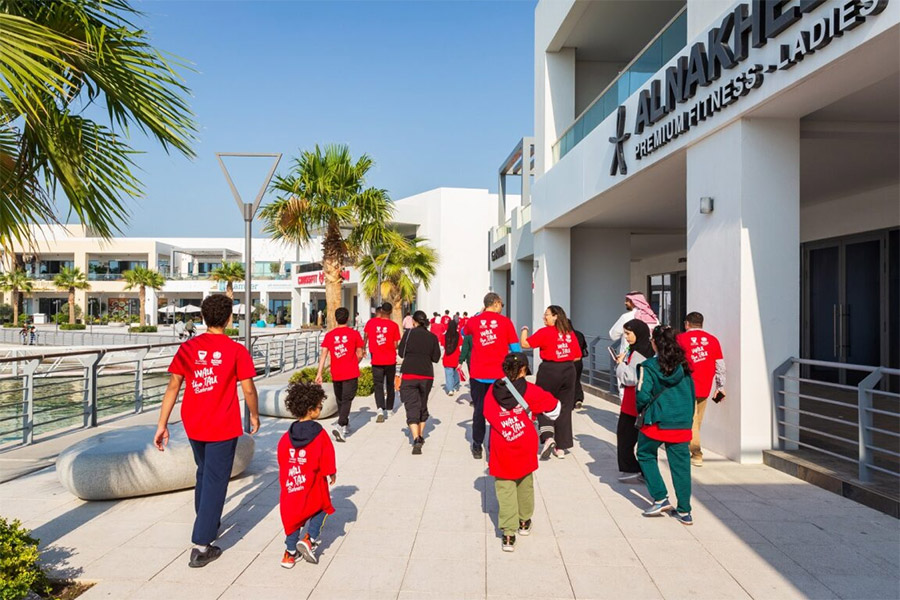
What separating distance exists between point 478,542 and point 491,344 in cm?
270

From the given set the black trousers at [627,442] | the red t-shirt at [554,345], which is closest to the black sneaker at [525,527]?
the black trousers at [627,442]

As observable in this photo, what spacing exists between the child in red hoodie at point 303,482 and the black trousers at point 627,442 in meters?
3.26

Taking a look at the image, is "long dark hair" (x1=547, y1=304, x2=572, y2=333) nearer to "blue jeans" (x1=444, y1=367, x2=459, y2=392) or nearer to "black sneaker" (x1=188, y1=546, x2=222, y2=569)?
"black sneaker" (x1=188, y1=546, x2=222, y2=569)

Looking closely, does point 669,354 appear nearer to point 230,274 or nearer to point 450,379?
point 450,379

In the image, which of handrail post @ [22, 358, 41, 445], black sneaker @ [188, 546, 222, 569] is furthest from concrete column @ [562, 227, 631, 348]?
black sneaker @ [188, 546, 222, 569]

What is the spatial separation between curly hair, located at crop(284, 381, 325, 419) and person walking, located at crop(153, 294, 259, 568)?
0.35 metres

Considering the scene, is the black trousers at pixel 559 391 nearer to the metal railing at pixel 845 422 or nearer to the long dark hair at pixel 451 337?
the metal railing at pixel 845 422

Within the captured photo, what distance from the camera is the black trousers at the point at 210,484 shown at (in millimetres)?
4027

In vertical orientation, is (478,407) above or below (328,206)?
below

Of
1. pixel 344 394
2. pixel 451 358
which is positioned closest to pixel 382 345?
pixel 344 394

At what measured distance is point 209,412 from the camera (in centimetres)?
409

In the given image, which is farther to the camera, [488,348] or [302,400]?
[488,348]

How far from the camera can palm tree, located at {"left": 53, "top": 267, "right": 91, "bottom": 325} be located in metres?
58.2

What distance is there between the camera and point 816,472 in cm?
598
